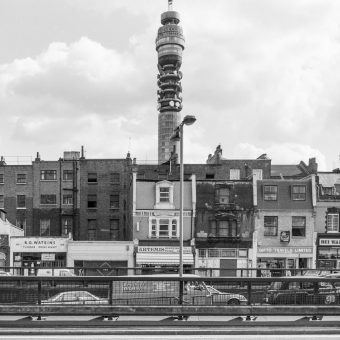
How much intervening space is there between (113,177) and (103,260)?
19.5 meters

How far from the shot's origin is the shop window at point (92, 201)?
6506cm

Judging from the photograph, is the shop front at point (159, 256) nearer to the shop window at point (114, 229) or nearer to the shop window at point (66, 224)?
the shop window at point (114, 229)

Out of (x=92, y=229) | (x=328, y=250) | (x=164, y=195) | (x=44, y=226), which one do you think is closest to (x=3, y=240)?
(x=164, y=195)

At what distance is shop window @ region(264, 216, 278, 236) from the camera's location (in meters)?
47.7

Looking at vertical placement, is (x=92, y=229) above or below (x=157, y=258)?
above

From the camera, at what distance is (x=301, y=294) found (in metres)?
14.6

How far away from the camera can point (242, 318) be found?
14.3m

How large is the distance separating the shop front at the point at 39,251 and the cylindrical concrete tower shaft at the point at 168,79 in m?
99.3

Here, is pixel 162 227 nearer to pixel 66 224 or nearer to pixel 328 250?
pixel 328 250

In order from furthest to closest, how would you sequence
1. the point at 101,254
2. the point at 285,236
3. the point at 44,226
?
the point at 44,226 < the point at 101,254 < the point at 285,236

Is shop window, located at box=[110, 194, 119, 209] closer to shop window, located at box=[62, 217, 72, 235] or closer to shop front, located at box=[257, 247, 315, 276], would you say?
shop window, located at box=[62, 217, 72, 235]

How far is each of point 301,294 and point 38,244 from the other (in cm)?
3804

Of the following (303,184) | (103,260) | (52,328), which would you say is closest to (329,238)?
(303,184)

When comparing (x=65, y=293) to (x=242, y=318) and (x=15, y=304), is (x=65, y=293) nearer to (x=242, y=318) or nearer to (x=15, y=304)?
(x=15, y=304)
